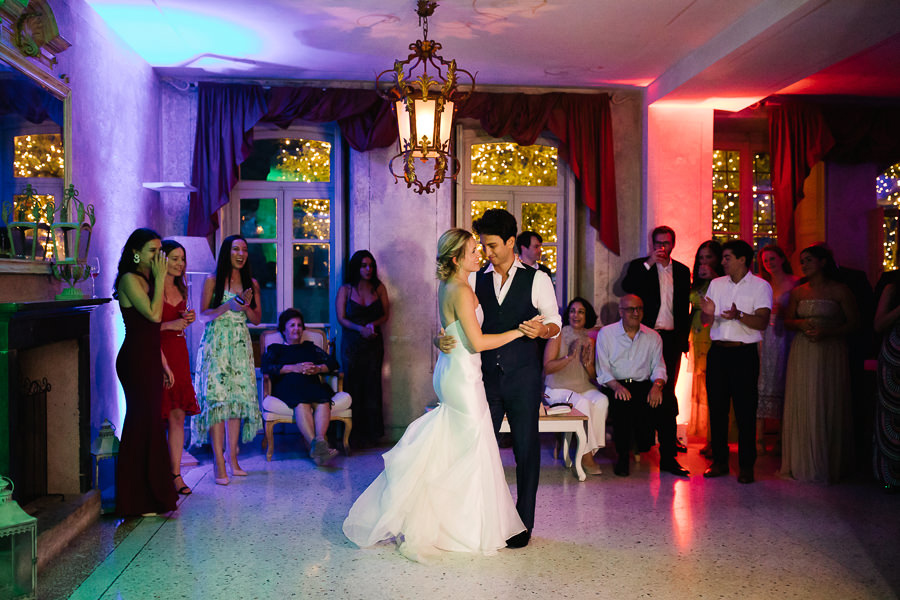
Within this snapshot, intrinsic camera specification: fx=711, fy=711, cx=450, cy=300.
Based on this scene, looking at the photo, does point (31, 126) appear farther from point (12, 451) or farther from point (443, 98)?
point (443, 98)

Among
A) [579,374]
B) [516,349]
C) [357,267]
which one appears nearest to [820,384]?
[579,374]

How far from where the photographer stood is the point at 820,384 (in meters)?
5.12

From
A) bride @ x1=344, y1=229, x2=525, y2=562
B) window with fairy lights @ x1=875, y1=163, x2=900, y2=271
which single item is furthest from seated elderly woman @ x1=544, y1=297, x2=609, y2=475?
window with fairy lights @ x1=875, y1=163, x2=900, y2=271

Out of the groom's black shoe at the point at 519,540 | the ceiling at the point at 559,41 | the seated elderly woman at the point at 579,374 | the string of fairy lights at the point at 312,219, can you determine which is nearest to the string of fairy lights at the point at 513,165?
the ceiling at the point at 559,41

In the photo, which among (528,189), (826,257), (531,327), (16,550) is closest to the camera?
(16,550)

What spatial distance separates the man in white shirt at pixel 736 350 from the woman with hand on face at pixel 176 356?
3672mm

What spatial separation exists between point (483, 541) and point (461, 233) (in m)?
1.57

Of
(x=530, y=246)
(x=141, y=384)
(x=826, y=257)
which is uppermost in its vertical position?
(x=530, y=246)

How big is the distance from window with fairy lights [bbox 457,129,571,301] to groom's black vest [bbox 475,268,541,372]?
11.3 ft

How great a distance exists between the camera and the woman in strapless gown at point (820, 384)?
512cm

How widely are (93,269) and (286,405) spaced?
1.88 meters

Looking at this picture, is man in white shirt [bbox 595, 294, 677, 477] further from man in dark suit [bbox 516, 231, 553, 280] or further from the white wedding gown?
→ the white wedding gown

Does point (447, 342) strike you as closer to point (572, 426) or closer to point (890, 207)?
point (572, 426)

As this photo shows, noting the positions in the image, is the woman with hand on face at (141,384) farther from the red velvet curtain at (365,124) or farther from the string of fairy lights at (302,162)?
the string of fairy lights at (302,162)
